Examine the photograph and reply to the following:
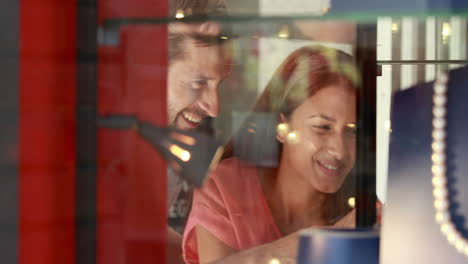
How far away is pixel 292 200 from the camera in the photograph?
0.74m

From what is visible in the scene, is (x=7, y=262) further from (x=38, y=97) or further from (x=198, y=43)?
(x=198, y=43)

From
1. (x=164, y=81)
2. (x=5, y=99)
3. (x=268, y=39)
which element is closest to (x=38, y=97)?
(x=5, y=99)

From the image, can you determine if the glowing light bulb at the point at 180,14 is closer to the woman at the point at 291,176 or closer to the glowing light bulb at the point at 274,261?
the woman at the point at 291,176

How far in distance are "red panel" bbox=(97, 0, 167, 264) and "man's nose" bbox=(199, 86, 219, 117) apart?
44mm

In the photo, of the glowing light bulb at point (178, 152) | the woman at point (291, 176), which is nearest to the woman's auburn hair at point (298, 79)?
the woman at point (291, 176)

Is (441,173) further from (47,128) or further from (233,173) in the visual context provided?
(47,128)

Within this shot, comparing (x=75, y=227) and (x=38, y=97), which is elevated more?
(x=38, y=97)

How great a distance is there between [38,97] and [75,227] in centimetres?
15

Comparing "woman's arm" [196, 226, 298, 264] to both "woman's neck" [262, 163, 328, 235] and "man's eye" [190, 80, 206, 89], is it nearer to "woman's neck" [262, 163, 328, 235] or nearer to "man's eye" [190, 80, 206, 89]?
"woman's neck" [262, 163, 328, 235]

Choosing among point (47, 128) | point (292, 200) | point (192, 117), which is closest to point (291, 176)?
point (292, 200)

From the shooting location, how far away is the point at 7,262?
0.69 meters

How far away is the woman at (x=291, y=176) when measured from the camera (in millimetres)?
692

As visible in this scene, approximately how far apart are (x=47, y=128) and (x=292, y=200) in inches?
11.5

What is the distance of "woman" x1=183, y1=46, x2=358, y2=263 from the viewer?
69 centimetres
